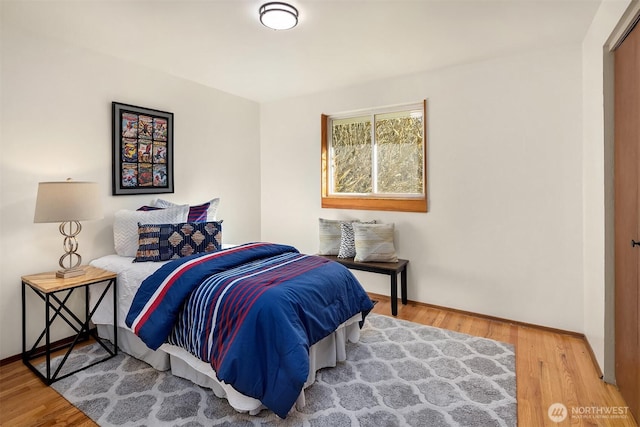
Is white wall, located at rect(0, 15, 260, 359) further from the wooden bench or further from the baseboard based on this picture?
the baseboard

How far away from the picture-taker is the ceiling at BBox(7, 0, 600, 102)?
7.50 ft

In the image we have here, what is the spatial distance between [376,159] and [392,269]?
1318 mm

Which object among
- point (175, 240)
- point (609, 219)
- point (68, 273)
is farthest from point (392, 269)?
point (68, 273)

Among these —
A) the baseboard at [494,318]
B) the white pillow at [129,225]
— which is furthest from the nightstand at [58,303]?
the baseboard at [494,318]

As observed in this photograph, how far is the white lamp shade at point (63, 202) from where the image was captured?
2.34 metres

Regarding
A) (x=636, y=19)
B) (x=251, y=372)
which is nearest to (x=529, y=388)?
(x=251, y=372)

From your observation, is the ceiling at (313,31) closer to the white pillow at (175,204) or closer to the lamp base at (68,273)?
the white pillow at (175,204)

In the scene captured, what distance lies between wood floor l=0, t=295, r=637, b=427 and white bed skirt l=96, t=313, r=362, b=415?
1.67 ft

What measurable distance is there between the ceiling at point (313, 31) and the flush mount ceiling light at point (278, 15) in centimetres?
5

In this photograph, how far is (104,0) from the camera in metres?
2.20

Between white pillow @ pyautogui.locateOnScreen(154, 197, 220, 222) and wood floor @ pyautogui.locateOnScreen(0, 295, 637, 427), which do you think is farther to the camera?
white pillow @ pyautogui.locateOnScreen(154, 197, 220, 222)

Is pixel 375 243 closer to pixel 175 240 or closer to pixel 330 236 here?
pixel 330 236

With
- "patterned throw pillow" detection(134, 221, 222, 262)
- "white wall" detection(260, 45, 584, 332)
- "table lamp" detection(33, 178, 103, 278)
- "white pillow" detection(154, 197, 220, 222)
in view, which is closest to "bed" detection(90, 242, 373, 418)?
"patterned throw pillow" detection(134, 221, 222, 262)

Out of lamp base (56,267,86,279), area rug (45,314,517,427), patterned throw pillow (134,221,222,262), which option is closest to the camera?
area rug (45,314,517,427)
